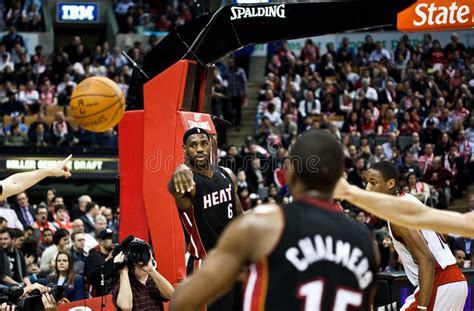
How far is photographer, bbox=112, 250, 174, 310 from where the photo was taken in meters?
8.77

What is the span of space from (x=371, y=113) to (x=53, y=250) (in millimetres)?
10054

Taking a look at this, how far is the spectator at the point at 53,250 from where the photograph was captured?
40.8 feet

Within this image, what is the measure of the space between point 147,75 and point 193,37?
657 mm

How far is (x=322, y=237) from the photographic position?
13.0 feet

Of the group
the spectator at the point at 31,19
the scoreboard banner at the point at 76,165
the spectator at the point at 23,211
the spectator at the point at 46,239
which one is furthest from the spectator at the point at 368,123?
the spectator at the point at 31,19

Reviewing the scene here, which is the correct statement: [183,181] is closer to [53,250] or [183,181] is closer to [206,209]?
[206,209]

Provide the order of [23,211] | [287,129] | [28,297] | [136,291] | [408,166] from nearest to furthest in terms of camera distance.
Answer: [28,297], [136,291], [23,211], [408,166], [287,129]

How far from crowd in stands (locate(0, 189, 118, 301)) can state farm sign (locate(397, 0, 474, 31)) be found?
3986 millimetres

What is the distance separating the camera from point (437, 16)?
1006 centimetres

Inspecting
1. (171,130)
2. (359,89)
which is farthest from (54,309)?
(359,89)

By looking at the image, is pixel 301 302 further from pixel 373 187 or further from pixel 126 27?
pixel 126 27

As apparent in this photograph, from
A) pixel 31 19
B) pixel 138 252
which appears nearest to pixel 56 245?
pixel 138 252

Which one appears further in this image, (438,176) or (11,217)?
(438,176)

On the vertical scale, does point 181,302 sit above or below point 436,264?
above
